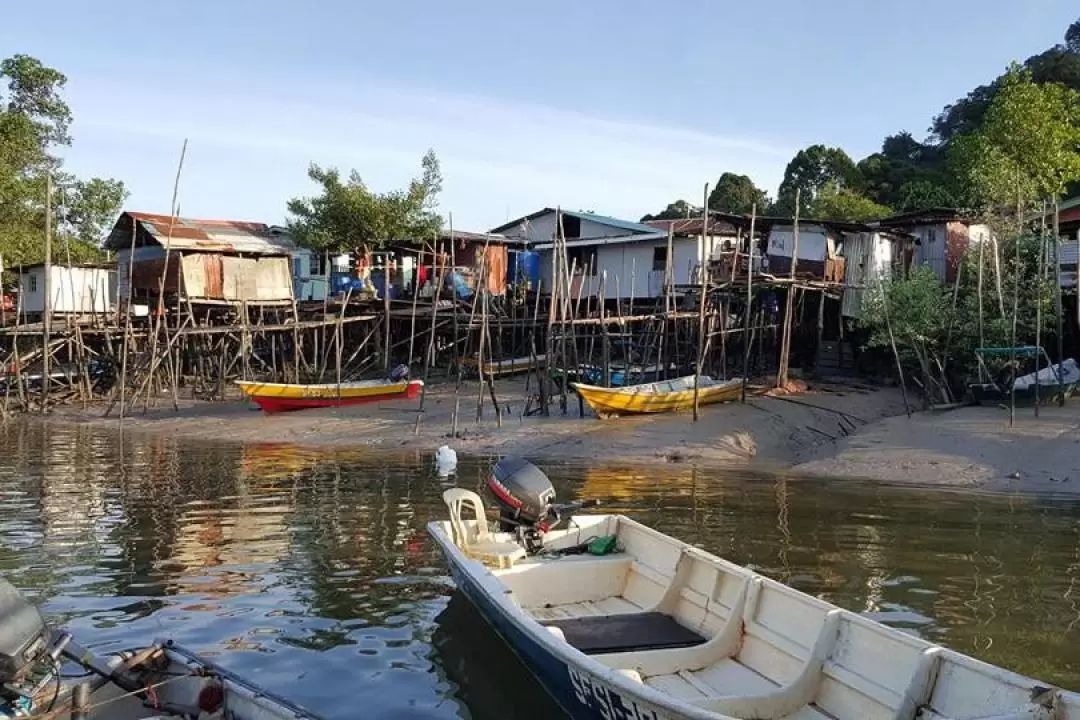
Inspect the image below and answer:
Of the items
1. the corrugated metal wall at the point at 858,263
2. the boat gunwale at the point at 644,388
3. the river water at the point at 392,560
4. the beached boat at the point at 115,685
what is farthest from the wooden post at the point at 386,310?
the beached boat at the point at 115,685

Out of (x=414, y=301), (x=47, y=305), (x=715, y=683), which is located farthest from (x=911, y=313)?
(x=47, y=305)

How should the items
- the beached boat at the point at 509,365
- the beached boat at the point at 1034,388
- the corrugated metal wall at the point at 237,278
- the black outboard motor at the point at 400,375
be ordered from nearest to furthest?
1. the beached boat at the point at 1034,388
2. the black outboard motor at the point at 400,375
3. the beached boat at the point at 509,365
4. the corrugated metal wall at the point at 237,278

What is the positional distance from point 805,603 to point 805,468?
12.5 metres

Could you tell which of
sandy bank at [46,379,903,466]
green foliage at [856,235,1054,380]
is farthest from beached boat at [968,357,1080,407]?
sandy bank at [46,379,903,466]

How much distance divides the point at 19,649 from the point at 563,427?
55.3ft

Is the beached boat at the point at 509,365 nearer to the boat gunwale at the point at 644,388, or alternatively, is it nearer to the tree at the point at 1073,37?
the boat gunwale at the point at 644,388

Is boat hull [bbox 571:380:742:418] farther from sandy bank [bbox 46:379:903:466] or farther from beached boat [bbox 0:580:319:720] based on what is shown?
beached boat [bbox 0:580:319:720]

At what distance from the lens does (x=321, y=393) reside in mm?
25578

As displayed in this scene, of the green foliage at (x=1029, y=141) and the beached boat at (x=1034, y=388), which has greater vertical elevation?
the green foliage at (x=1029, y=141)

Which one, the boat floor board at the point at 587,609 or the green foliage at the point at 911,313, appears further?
the green foliage at the point at 911,313

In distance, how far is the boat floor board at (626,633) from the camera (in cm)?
688

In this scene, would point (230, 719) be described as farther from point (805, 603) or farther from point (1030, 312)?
point (1030, 312)

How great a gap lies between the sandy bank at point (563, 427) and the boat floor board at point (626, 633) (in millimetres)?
11949

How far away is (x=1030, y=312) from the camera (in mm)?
23672
